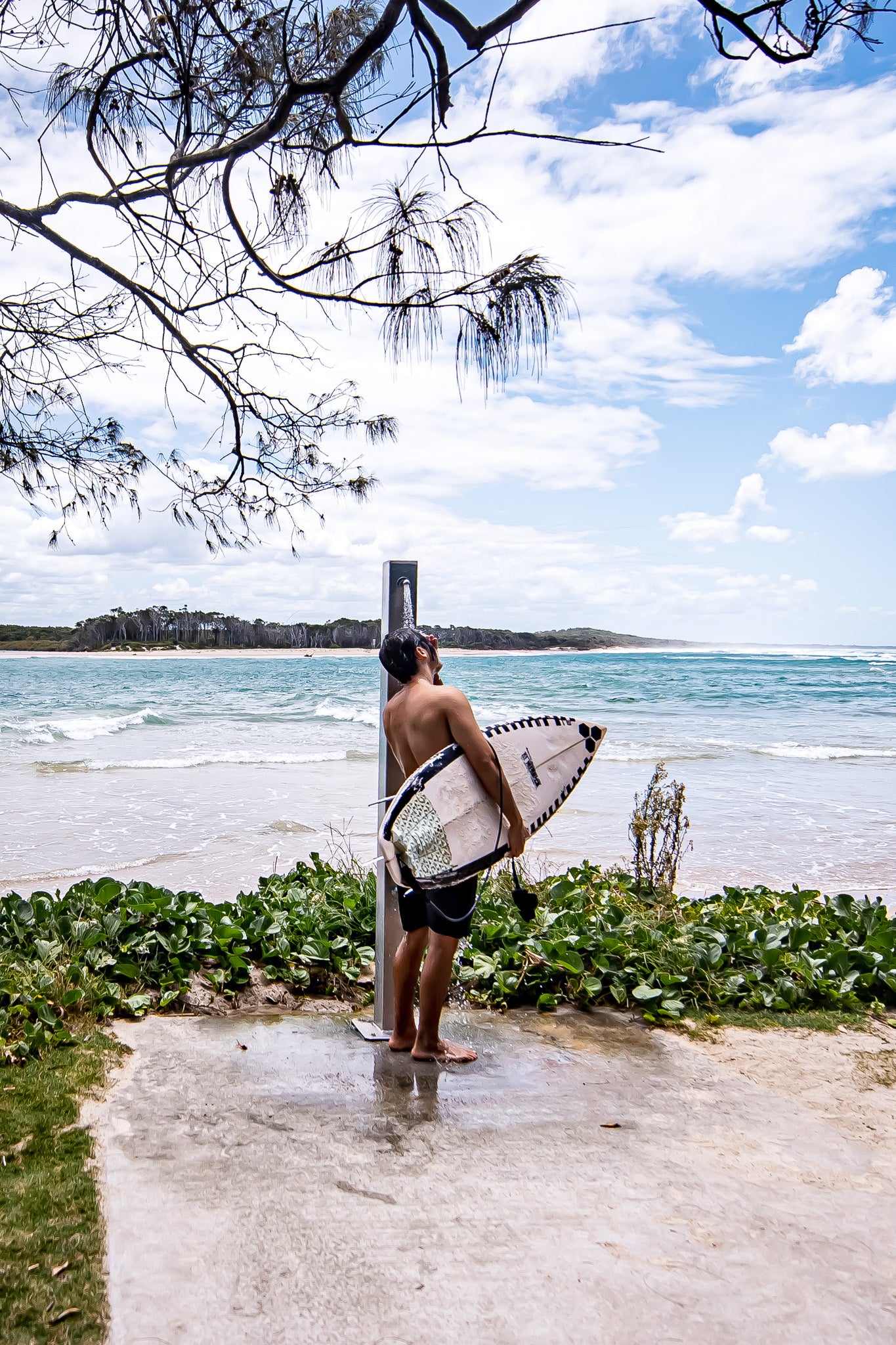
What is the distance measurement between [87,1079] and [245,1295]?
1.42 metres

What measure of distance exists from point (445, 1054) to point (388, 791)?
3.65 ft

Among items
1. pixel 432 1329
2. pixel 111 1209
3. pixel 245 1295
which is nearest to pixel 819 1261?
pixel 432 1329

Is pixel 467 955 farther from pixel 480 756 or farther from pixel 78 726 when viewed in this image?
pixel 78 726

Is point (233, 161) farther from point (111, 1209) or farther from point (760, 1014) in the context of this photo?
point (760, 1014)

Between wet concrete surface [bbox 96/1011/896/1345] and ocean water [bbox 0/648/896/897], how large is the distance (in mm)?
3650

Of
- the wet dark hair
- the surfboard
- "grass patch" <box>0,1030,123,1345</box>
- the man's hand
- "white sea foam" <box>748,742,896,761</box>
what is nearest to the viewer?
"grass patch" <box>0,1030,123,1345</box>

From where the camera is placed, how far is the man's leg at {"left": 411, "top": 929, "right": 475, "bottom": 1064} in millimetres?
3723

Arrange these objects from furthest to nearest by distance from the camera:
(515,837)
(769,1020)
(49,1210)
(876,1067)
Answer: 1. (769,1020)
2. (876,1067)
3. (515,837)
4. (49,1210)

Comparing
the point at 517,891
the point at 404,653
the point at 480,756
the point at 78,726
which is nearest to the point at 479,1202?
the point at 517,891

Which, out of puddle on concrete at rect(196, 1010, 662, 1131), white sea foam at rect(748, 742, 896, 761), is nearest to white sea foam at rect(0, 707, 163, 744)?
white sea foam at rect(748, 742, 896, 761)

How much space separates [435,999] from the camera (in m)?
3.74

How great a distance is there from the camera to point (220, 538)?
4.92 metres

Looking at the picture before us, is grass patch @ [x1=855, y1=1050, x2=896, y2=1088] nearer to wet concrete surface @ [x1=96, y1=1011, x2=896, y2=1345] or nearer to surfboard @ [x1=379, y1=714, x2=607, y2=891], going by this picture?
A: wet concrete surface @ [x1=96, y1=1011, x2=896, y2=1345]

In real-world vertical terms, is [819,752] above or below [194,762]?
above
